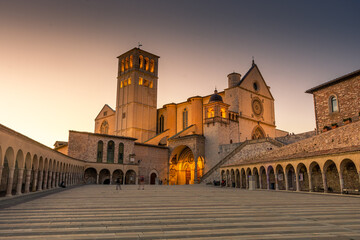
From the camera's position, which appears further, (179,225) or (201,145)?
(201,145)

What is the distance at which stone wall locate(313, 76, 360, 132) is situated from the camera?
26.4 m

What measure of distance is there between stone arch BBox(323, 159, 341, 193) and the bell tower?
39.6 meters

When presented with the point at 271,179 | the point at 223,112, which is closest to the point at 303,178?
the point at 271,179

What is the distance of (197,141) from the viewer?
4575cm

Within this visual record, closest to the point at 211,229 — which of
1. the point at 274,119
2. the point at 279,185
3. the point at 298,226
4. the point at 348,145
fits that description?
the point at 298,226

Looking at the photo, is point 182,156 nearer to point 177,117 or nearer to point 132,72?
point 177,117

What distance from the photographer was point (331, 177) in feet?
72.2

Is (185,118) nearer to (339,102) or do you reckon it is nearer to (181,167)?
(181,167)

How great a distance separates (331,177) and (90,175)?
30.4 meters

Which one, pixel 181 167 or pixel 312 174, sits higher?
pixel 181 167

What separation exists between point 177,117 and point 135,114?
27.4ft

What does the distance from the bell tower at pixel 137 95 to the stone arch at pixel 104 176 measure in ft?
50.3

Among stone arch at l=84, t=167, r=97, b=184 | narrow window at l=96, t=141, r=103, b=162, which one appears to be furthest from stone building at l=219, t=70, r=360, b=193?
stone arch at l=84, t=167, r=97, b=184

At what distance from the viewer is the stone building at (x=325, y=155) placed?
790 inches
